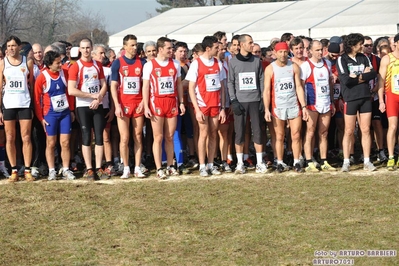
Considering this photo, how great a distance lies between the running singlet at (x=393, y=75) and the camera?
1064cm

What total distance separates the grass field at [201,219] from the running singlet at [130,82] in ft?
3.95

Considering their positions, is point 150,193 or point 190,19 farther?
point 190,19

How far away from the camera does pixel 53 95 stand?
10609 mm

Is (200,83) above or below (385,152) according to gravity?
above

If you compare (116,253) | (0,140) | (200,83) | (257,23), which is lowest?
(116,253)

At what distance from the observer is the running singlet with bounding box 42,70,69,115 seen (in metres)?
10.6

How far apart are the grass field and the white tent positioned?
45.6 feet

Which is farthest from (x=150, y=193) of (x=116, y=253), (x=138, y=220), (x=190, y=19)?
(x=190, y=19)

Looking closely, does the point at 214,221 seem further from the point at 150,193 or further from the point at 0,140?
the point at 0,140

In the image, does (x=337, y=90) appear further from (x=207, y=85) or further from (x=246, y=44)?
(x=207, y=85)

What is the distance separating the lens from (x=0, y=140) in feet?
36.9

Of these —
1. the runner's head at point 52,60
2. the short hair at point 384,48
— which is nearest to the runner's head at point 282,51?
the short hair at point 384,48

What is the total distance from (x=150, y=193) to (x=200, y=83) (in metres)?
1.97

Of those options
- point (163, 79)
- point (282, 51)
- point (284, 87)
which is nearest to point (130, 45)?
point (163, 79)
